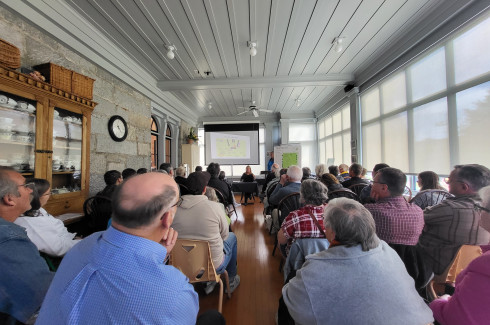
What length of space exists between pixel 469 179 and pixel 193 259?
6.93ft

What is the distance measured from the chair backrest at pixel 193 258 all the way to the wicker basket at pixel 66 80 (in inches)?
88.3

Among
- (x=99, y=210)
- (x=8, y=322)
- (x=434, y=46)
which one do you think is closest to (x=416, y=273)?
(x=8, y=322)

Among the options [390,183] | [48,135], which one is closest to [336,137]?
[390,183]

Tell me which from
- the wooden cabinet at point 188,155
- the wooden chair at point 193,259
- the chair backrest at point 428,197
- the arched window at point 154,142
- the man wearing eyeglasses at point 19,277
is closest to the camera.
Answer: the man wearing eyeglasses at point 19,277

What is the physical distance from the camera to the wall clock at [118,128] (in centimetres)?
327

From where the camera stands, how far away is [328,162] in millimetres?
6590

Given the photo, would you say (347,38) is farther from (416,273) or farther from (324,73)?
(416,273)

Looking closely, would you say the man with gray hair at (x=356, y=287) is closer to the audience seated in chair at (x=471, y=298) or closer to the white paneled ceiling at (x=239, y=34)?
the audience seated in chair at (x=471, y=298)

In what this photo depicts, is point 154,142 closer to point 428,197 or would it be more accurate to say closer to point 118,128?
point 118,128

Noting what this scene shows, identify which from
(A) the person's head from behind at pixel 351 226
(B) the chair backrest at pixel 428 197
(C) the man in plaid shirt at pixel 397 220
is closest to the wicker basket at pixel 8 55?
(A) the person's head from behind at pixel 351 226

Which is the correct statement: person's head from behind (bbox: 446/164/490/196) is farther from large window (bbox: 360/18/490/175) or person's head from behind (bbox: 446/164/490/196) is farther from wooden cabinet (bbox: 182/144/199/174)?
wooden cabinet (bbox: 182/144/199/174)

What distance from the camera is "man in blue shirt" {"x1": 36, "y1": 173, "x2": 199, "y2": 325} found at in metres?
0.48

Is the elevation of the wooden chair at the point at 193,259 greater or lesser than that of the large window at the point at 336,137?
lesser

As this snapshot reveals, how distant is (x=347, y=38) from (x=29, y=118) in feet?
13.8
